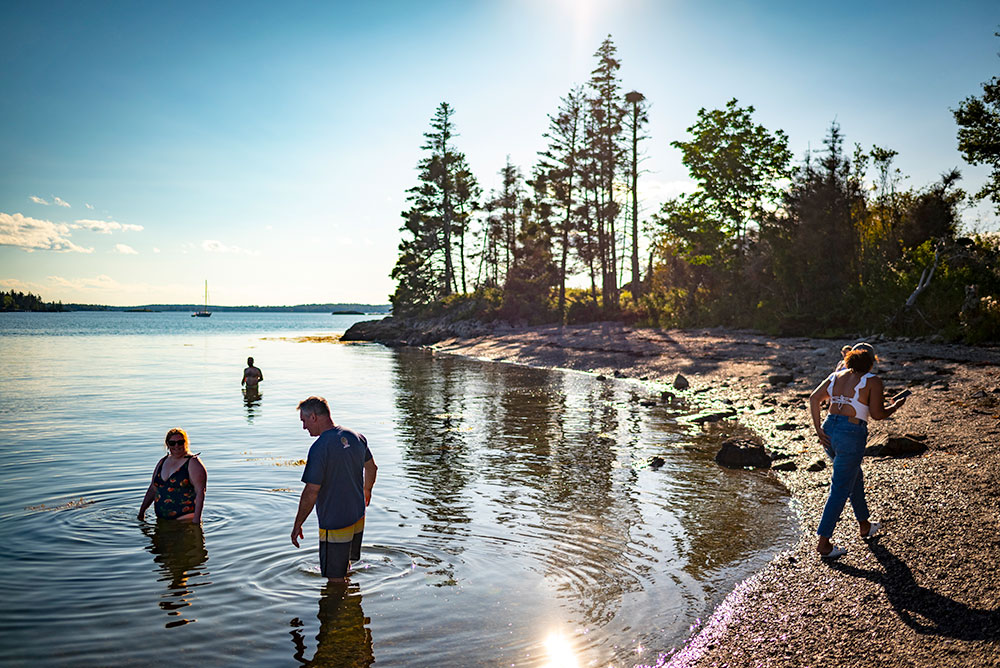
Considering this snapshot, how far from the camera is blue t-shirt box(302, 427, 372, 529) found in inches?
248

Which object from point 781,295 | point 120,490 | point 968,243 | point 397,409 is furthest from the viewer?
point 781,295

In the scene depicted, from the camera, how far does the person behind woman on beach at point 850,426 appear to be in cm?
725

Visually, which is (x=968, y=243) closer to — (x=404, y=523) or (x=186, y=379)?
(x=404, y=523)

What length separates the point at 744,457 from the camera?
12586 millimetres

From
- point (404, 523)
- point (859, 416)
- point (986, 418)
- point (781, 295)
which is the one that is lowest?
point (404, 523)

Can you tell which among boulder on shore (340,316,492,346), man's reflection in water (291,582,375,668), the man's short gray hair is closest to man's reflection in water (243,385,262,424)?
man's reflection in water (291,582,375,668)

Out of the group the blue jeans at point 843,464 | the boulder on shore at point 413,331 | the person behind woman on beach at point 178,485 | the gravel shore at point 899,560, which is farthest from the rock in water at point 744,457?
the boulder on shore at point 413,331

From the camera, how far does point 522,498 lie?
1094cm

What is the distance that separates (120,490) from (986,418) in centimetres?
1562

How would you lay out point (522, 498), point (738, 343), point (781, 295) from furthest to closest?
1. point (781, 295)
2. point (738, 343)
3. point (522, 498)

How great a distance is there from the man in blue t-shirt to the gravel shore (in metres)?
3.20

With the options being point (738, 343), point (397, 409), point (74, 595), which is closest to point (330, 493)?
point (74, 595)

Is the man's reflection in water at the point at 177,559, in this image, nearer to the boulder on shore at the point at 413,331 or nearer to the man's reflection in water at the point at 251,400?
the man's reflection in water at the point at 251,400

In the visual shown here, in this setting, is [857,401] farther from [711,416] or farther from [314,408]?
[711,416]
